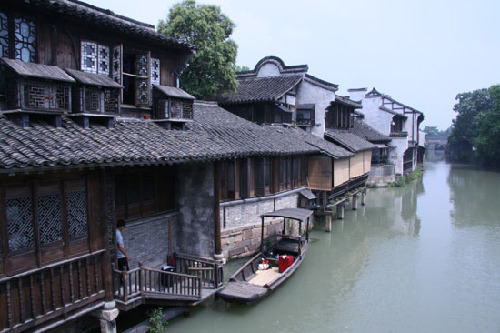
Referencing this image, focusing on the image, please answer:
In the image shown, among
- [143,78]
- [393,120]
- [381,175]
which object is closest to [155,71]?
[143,78]

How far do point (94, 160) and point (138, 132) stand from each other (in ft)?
11.1

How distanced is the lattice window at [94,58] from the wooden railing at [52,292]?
522 cm

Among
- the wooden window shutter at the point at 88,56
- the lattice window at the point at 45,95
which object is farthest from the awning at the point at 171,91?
the lattice window at the point at 45,95

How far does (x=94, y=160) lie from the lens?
7824 millimetres

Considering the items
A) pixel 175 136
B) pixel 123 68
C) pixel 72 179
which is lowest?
pixel 72 179

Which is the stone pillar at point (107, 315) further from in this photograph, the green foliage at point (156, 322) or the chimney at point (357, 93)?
the chimney at point (357, 93)

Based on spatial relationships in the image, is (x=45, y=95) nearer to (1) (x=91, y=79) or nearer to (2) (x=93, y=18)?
(1) (x=91, y=79)

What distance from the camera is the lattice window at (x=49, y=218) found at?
7992 mm

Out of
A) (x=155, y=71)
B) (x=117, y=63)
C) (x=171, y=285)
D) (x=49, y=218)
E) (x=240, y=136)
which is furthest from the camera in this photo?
(x=240, y=136)

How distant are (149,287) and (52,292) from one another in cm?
309

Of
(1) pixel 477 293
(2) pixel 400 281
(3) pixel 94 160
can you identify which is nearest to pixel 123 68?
(3) pixel 94 160

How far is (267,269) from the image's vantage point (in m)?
15.2

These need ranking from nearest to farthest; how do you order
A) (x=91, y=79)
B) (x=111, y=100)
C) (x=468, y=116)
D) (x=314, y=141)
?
(x=91, y=79)
(x=111, y=100)
(x=314, y=141)
(x=468, y=116)

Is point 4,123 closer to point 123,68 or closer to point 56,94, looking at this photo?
point 56,94
